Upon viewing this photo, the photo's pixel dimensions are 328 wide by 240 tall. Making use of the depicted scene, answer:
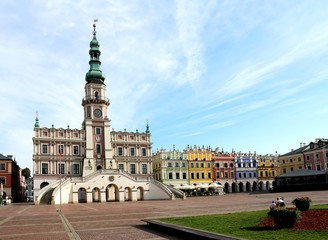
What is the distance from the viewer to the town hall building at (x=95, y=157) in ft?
196

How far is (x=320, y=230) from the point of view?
525 inches

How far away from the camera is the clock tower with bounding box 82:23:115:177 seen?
→ 68.3m

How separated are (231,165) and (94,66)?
4683 cm

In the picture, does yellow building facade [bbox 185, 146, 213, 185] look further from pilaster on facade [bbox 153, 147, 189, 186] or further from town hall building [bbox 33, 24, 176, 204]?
town hall building [bbox 33, 24, 176, 204]

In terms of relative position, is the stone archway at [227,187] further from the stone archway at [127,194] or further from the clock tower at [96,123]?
the stone archway at [127,194]

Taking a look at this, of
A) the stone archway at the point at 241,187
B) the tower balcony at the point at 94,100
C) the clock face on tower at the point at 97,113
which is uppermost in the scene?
the tower balcony at the point at 94,100

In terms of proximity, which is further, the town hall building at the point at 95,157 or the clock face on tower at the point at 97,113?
the clock face on tower at the point at 97,113

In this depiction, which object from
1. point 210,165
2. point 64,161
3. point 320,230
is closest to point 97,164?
point 64,161

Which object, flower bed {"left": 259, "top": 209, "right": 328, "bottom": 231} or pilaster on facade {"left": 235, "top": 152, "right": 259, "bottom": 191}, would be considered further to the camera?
pilaster on facade {"left": 235, "top": 152, "right": 259, "bottom": 191}

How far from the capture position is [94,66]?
238 ft

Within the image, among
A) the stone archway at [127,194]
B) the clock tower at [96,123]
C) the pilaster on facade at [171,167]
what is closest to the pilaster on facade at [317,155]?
the pilaster on facade at [171,167]

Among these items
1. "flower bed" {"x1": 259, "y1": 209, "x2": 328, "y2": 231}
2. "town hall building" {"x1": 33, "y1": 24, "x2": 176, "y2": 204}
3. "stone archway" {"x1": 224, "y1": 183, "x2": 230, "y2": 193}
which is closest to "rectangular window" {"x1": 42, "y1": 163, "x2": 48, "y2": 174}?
"town hall building" {"x1": 33, "y1": 24, "x2": 176, "y2": 204}

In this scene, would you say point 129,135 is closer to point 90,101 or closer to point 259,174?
point 90,101

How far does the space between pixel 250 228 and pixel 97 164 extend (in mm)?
55971
